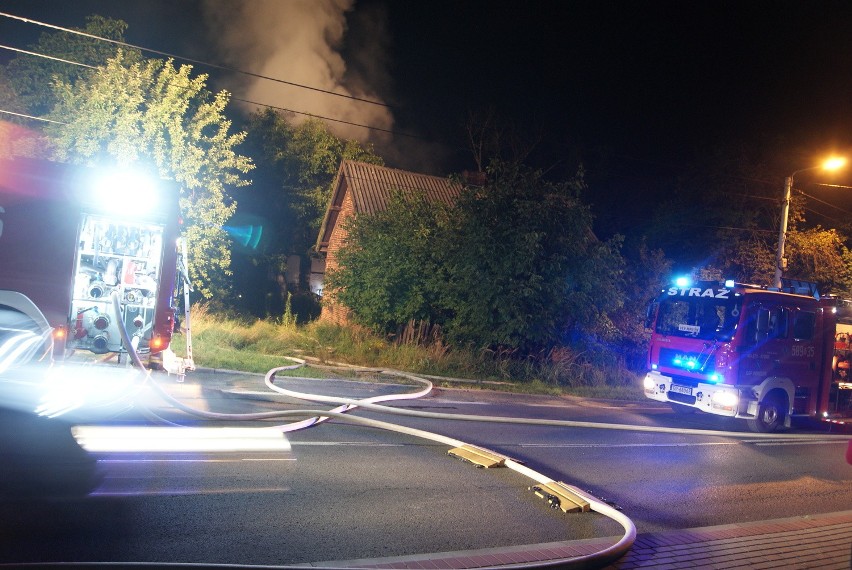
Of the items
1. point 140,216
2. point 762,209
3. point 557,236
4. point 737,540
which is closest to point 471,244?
point 557,236

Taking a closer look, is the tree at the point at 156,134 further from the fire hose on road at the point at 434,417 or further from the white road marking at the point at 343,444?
the white road marking at the point at 343,444

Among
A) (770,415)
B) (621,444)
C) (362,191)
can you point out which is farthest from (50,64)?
(770,415)

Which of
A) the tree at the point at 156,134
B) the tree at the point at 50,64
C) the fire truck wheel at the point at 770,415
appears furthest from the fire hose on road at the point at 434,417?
the tree at the point at 50,64

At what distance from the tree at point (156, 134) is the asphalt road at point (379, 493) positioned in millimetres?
→ 9222

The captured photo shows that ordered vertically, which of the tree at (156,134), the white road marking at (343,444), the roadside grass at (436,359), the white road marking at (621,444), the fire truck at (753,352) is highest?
the tree at (156,134)

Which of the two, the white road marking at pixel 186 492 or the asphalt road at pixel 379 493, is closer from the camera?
the asphalt road at pixel 379 493

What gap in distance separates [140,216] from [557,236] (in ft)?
36.7

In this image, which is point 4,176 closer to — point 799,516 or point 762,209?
Result: point 799,516

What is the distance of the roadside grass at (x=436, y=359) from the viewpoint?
16797 mm

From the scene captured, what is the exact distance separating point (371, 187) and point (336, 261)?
221 inches

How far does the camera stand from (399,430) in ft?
28.5

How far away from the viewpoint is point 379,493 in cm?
632

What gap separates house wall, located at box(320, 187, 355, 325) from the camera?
74.4ft

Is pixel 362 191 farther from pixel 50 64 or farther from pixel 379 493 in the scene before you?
pixel 379 493
